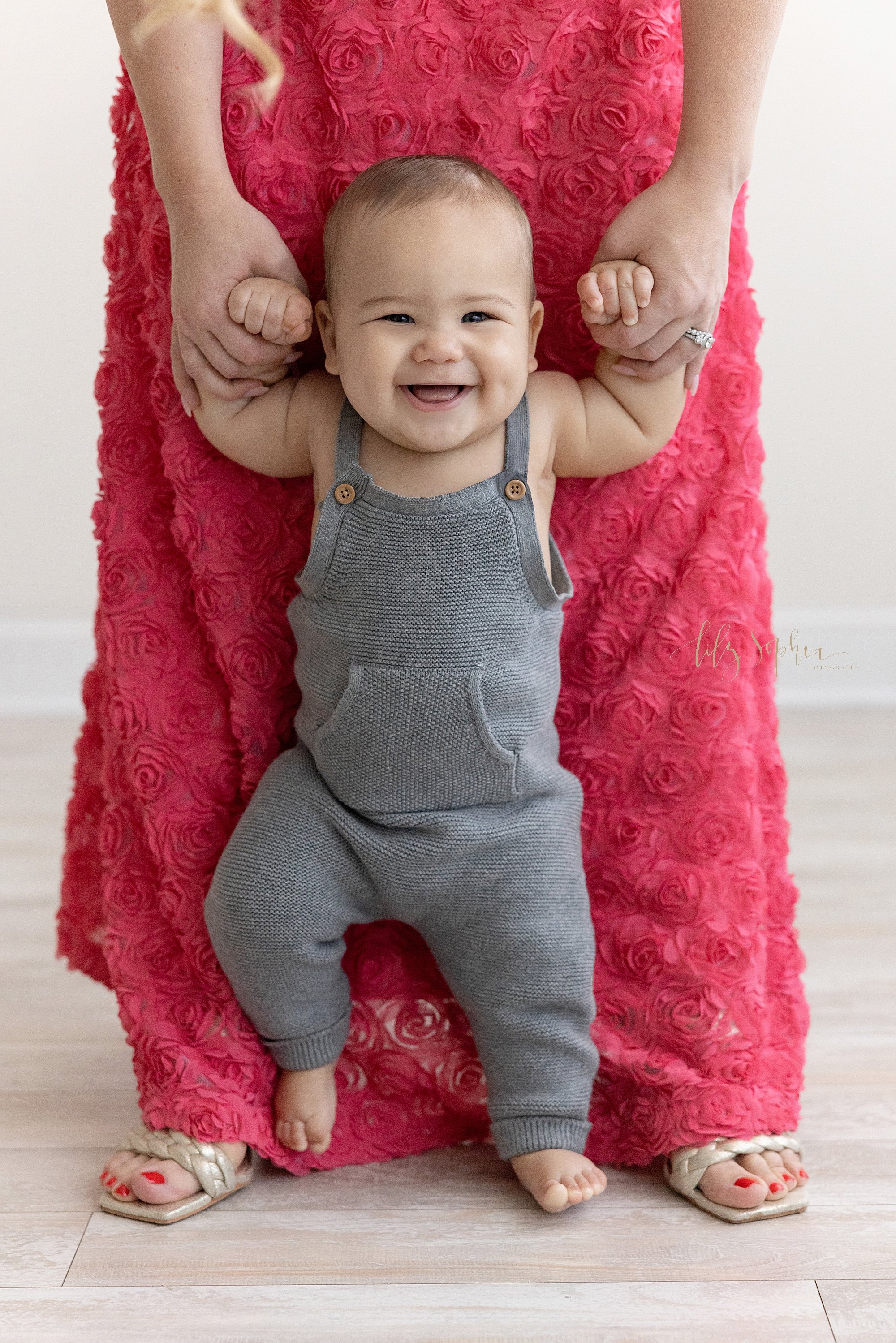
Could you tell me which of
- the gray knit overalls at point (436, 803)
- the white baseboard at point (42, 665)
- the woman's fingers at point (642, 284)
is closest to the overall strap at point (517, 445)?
the gray knit overalls at point (436, 803)

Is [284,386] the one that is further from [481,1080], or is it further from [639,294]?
[481,1080]

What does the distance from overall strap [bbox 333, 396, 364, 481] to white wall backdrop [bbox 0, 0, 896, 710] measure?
4.15ft

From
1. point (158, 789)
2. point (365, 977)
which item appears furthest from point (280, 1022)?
point (158, 789)

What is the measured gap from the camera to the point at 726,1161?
998 millimetres

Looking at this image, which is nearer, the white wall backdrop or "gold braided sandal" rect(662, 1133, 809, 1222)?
"gold braided sandal" rect(662, 1133, 809, 1222)

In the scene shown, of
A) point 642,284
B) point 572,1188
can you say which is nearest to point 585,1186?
point 572,1188

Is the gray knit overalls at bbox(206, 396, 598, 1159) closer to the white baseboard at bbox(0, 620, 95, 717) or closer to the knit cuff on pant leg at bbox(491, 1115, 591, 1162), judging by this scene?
the knit cuff on pant leg at bbox(491, 1115, 591, 1162)

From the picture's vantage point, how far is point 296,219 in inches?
38.8

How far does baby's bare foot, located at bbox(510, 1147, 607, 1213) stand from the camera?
0.97m

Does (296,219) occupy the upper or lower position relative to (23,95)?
lower

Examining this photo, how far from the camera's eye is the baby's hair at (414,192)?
Answer: 0.89 m

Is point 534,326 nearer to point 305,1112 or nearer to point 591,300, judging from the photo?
point 591,300

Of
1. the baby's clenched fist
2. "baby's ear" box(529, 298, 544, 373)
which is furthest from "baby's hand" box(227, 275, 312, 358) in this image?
"baby's ear" box(529, 298, 544, 373)

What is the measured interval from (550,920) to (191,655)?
1.12 ft
